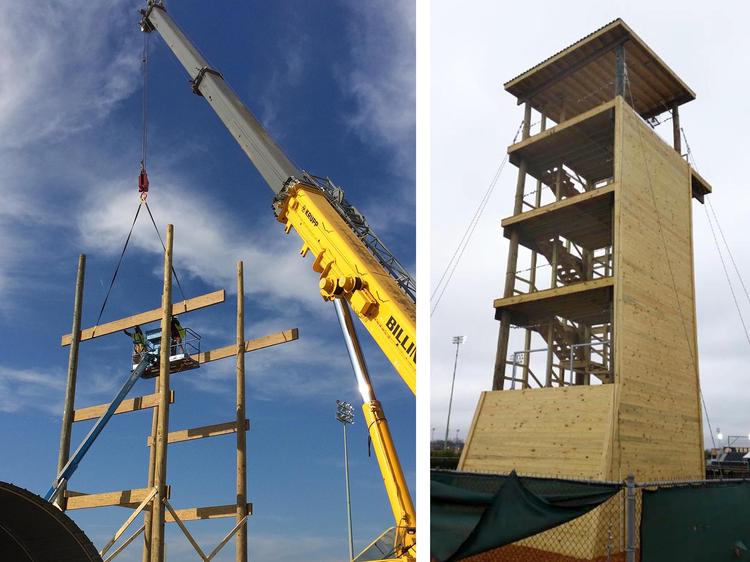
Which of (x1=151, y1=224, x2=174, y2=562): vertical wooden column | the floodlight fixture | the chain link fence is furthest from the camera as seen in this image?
the floodlight fixture

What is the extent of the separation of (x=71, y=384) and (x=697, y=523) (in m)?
6.10

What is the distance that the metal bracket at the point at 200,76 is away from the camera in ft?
22.9

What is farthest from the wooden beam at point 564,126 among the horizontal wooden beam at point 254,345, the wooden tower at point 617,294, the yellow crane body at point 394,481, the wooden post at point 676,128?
the horizontal wooden beam at point 254,345

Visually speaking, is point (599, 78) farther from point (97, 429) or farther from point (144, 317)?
point (97, 429)

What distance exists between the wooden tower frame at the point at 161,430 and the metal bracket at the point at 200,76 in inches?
62.7

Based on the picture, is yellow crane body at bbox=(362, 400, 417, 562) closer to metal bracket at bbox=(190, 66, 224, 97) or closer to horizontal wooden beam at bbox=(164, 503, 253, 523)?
horizontal wooden beam at bbox=(164, 503, 253, 523)

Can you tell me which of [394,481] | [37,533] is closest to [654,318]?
[394,481]

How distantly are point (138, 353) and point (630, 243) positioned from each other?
5593mm

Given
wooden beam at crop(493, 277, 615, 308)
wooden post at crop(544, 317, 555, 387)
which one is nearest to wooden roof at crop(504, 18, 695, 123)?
wooden beam at crop(493, 277, 615, 308)

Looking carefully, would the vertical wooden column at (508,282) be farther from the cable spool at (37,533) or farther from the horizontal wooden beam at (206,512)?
the horizontal wooden beam at (206,512)

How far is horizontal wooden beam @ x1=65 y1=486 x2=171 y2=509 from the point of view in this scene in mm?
6043

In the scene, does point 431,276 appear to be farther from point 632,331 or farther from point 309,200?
point 309,200

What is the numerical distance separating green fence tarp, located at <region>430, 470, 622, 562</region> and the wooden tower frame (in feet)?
12.3

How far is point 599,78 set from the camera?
199 inches
